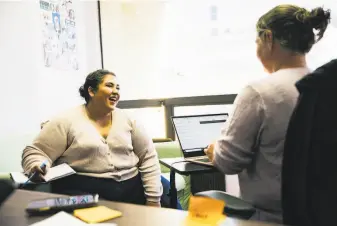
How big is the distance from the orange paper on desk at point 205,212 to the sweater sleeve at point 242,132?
0.28m

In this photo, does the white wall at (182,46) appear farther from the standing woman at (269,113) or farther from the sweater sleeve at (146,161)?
the standing woman at (269,113)

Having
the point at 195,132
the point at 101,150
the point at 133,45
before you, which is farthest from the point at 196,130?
the point at 133,45

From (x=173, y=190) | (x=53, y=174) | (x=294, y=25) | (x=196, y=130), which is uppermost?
(x=294, y=25)

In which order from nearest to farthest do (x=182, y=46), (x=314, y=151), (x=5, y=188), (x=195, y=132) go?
1. (x=5, y=188)
2. (x=314, y=151)
3. (x=195, y=132)
4. (x=182, y=46)

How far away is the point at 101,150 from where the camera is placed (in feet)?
6.46

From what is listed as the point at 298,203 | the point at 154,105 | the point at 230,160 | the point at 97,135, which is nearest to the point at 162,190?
the point at 97,135

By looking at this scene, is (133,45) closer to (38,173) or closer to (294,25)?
(38,173)

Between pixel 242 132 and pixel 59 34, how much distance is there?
2.49m

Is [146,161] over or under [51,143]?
under

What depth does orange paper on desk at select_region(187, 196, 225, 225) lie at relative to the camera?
3.01 ft

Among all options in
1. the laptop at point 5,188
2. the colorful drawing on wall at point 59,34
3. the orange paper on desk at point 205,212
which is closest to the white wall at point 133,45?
the colorful drawing on wall at point 59,34

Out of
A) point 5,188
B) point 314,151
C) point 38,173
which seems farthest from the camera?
point 38,173

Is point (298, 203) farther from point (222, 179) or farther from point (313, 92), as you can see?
point (222, 179)

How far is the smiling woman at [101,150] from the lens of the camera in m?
1.95
